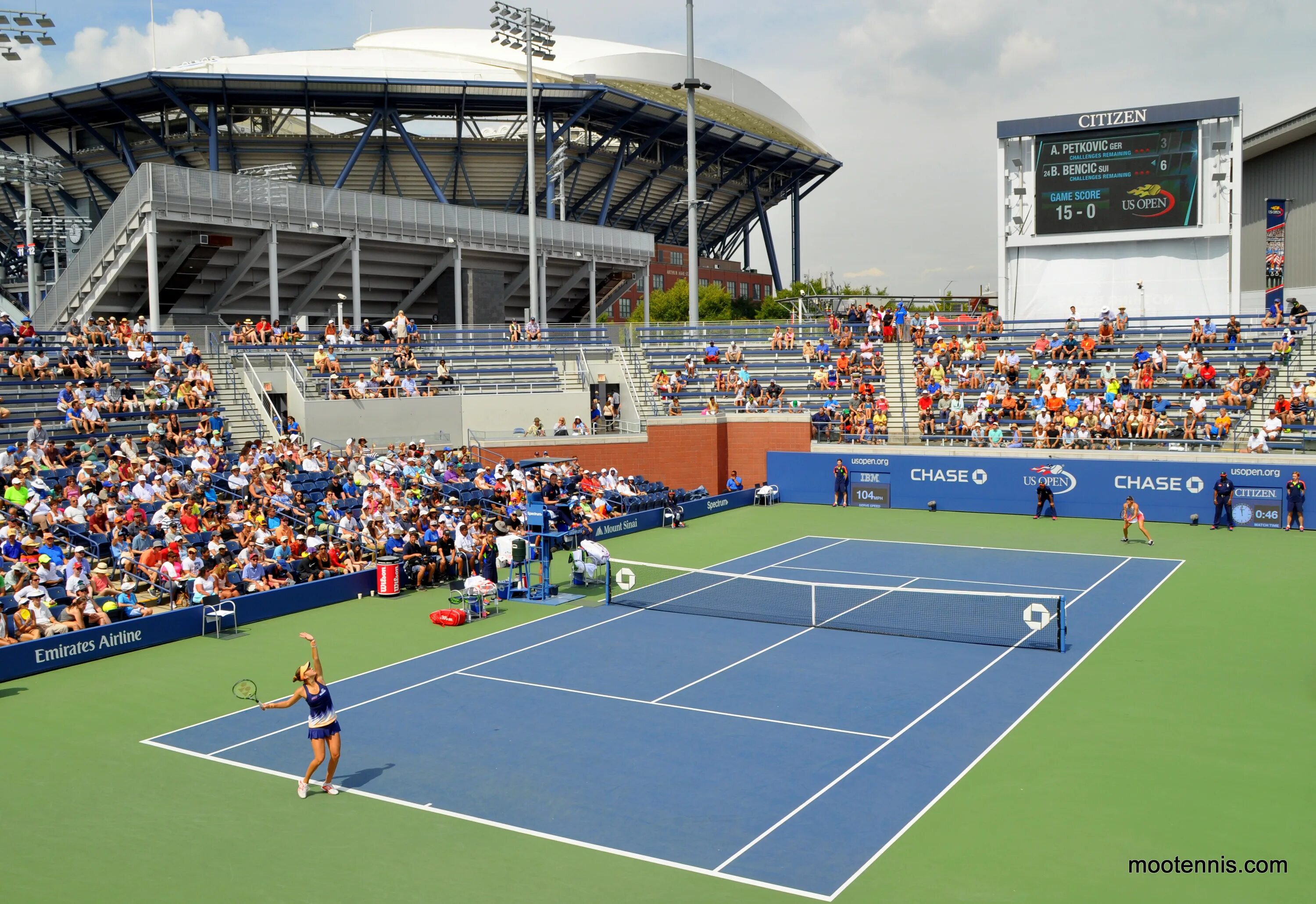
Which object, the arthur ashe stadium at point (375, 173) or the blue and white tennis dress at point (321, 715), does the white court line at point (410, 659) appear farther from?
the arthur ashe stadium at point (375, 173)

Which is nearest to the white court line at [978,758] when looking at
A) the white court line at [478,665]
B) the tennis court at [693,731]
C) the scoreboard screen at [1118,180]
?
the tennis court at [693,731]

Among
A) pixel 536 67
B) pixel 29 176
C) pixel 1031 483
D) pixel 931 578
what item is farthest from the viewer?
pixel 536 67

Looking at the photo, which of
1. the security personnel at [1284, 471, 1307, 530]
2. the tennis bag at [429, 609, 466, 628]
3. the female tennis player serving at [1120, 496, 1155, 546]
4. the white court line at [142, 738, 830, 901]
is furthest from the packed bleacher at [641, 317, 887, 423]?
the white court line at [142, 738, 830, 901]

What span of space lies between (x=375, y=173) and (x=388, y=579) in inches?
1697

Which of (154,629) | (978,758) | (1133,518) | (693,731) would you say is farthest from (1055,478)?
(154,629)

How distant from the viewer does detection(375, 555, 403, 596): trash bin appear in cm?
2309

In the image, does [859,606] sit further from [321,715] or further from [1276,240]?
[1276,240]

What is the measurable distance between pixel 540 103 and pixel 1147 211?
32.5 meters

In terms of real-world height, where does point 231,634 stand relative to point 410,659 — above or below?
above

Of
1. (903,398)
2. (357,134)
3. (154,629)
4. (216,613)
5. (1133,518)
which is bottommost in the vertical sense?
(154,629)

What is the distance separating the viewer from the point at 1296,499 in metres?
29.3

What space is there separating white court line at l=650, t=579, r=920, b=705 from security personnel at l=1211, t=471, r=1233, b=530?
1104 centimetres

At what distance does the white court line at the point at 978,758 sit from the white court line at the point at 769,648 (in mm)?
1424

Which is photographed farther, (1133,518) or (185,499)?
(1133,518)
